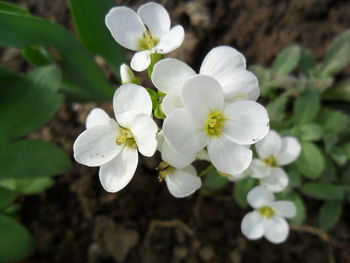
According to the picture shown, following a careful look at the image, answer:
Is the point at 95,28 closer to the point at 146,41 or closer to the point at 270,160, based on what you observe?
the point at 146,41

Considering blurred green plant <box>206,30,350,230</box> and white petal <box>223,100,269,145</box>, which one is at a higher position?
white petal <box>223,100,269,145</box>

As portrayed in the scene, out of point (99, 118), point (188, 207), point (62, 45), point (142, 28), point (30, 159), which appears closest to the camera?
point (99, 118)

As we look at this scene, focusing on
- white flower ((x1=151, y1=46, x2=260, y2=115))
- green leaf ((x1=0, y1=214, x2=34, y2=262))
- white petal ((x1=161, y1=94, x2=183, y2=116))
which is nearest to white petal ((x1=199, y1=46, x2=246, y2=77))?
white flower ((x1=151, y1=46, x2=260, y2=115))

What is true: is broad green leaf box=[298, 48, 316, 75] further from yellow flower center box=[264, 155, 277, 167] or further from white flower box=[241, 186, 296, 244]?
white flower box=[241, 186, 296, 244]

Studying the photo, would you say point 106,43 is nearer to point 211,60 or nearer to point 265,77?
point 265,77

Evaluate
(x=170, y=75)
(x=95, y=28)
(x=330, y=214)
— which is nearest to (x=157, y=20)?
(x=170, y=75)

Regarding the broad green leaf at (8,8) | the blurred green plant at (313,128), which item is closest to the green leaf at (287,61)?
the blurred green plant at (313,128)

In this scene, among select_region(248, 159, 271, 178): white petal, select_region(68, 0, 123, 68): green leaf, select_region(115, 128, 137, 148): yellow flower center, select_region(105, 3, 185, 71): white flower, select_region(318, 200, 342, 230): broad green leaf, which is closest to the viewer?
select_region(115, 128, 137, 148): yellow flower center
